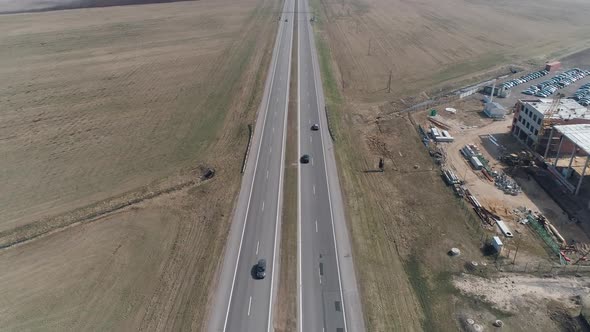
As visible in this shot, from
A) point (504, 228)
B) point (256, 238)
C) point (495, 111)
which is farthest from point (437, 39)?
point (256, 238)

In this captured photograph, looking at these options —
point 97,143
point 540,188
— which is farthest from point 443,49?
point 97,143

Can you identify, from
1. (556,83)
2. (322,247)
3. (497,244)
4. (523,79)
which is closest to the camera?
(497,244)

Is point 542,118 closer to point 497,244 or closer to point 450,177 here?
point 450,177

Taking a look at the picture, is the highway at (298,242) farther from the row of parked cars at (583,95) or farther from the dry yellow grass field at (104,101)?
the row of parked cars at (583,95)

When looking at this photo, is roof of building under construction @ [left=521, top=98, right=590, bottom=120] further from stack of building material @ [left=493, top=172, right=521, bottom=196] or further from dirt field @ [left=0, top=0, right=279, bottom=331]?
dirt field @ [left=0, top=0, right=279, bottom=331]

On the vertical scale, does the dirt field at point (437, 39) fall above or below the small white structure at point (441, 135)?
above

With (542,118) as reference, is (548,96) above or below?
below

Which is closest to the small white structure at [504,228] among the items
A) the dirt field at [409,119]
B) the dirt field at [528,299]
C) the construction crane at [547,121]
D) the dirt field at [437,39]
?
the dirt field at [409,119]
